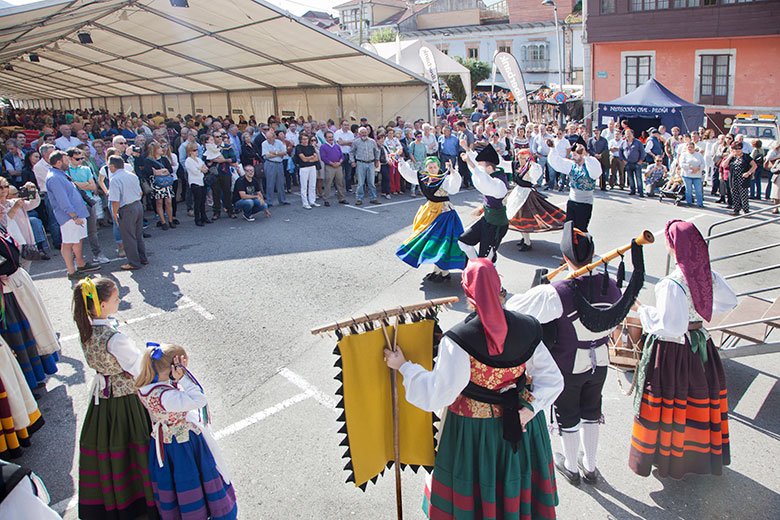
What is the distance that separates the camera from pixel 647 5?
24.6 m

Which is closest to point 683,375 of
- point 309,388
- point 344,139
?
point 309,388

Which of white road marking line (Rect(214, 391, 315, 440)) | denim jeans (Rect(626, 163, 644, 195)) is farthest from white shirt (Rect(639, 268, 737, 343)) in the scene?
denim jeans (Rect(626, 163, 644, 195))

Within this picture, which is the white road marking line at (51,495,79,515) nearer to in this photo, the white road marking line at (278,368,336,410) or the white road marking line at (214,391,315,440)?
the white road marking line at (214,391,315,440)

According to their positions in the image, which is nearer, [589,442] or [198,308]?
[589,442]

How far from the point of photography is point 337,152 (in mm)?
13117

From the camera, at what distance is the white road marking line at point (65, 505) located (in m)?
3.94

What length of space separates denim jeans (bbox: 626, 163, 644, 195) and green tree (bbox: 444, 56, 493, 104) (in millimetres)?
27156

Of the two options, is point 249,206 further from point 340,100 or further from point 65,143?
point 340,100

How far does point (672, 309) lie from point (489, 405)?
152cm

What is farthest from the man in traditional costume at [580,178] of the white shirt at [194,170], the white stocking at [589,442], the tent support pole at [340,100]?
the tent support pole at [340,100]

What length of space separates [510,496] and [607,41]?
26850 mm

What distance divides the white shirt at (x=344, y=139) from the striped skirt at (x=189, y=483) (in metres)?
11.4

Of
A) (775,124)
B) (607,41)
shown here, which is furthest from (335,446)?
(607,41)

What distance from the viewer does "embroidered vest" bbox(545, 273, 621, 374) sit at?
3.60m
